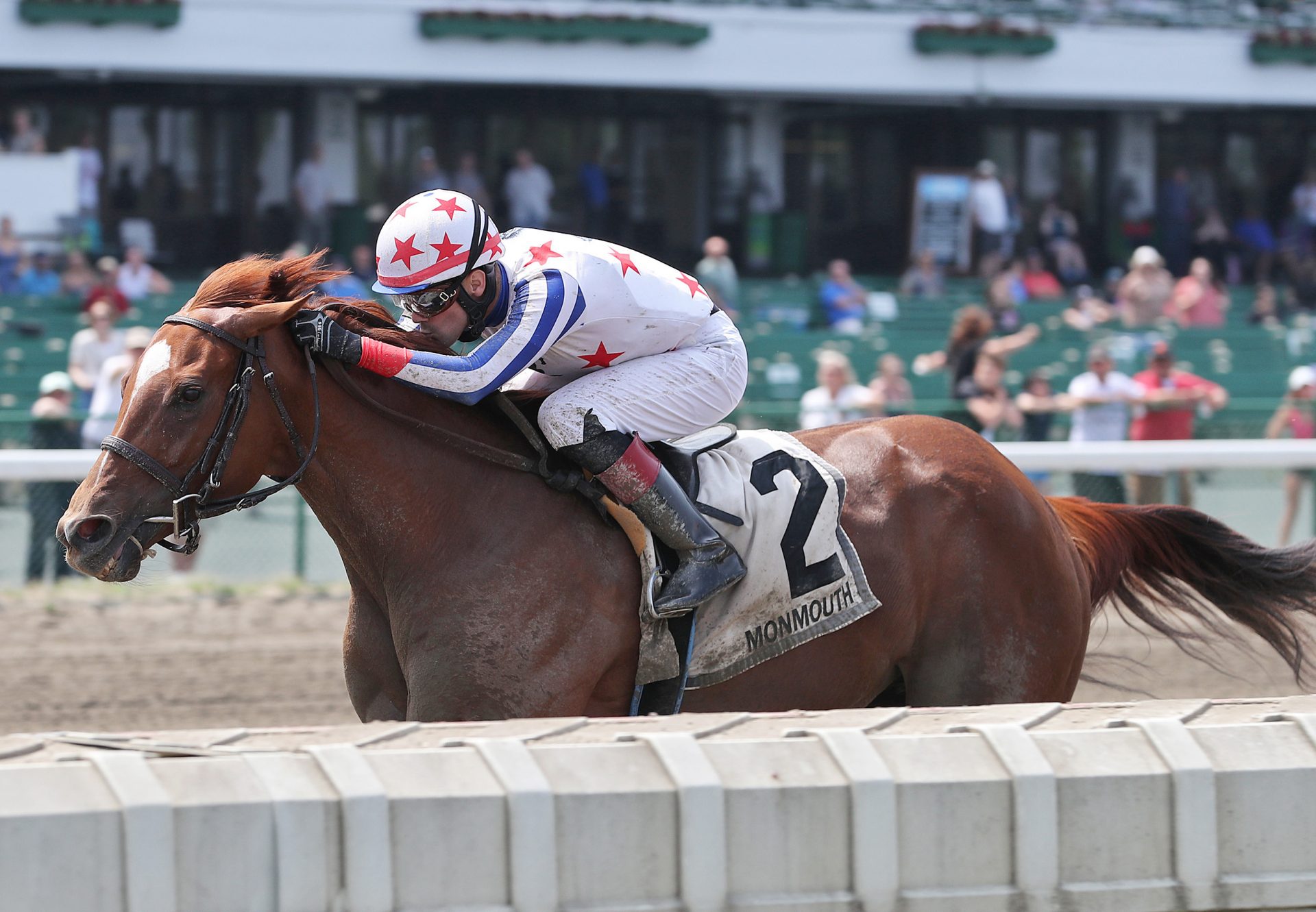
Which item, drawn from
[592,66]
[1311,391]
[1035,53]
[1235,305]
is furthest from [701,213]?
[1311,391]

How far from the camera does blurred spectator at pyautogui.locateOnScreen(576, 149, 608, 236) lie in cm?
1908

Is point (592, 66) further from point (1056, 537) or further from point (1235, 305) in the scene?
point (1056, 537)

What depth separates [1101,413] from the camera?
9484 millimetres

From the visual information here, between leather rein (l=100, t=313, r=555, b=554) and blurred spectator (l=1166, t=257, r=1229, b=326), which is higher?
leather rein (l=100, t=313, r=555, b=554)

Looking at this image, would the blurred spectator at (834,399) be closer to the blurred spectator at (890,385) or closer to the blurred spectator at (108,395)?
the blurred spectator at (890,385)

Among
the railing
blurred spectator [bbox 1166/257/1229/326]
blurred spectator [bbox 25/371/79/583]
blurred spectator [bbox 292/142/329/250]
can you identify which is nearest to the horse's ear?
blurred spectator [bbox 25/371/79/583]

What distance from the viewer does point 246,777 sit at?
218 cm

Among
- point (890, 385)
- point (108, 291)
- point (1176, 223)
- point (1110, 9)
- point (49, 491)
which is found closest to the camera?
point (49, 491)

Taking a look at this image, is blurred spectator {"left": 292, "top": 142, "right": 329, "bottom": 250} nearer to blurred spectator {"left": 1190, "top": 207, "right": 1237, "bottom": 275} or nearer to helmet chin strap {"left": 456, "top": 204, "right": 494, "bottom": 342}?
blurred spectator {"left": 1190, "top": 207, "right": 1237, "bottom": 275}

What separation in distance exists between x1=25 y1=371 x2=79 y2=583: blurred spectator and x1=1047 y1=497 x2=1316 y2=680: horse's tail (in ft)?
17.9

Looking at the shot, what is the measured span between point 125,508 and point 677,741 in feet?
5.18

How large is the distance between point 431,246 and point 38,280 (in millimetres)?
11390

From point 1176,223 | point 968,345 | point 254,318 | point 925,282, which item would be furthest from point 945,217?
point 254,318

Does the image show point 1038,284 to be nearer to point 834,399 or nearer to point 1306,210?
point 1306,210
